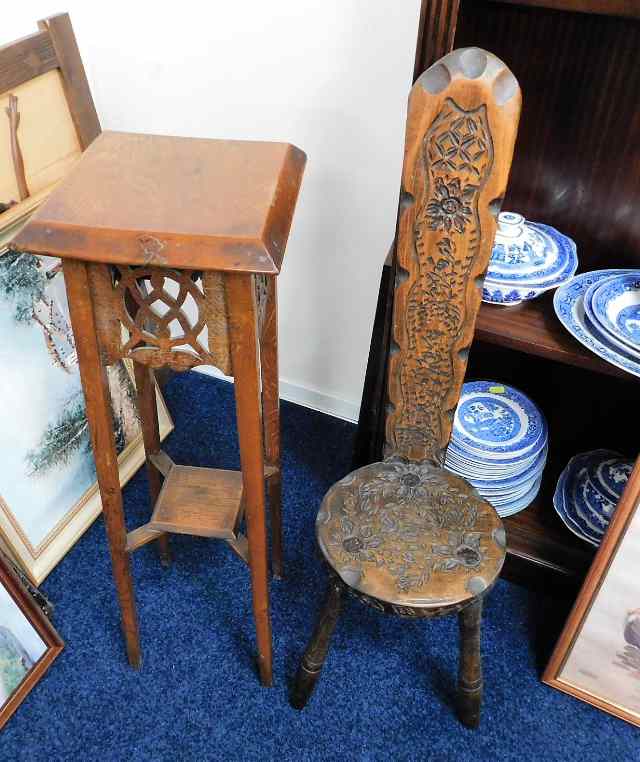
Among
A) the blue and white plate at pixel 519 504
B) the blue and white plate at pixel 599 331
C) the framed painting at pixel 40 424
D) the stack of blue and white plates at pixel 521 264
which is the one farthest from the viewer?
the blue and white plate at pixel 519 504

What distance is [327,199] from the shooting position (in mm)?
1496

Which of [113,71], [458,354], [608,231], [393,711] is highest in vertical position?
[113,71]

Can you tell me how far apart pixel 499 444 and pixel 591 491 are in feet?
0.76

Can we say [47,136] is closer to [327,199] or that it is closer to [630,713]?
[327,199]

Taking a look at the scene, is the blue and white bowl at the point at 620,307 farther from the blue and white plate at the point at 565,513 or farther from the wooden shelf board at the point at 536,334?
the blue and white plate at the point at 565,513

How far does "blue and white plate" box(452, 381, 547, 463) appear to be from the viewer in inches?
53.6

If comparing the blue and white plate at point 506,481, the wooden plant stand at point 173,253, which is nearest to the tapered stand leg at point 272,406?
the wooden plant stand at point 173,253

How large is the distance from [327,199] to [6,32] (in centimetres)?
76

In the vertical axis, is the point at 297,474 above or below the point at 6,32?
below

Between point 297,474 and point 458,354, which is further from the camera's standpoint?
point 297,474

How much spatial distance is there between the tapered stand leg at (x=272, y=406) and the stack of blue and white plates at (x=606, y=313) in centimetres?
46

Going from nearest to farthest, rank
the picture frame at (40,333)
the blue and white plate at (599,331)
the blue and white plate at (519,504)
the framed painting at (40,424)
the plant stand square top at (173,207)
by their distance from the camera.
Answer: the plant stand square top at (173,207)
the blue and white plate at (599,331)
the picture frame at (40,333)
the framed painting at (40,424)
the blue and white plate at (519,504)

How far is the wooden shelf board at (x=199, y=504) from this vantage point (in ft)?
3.87

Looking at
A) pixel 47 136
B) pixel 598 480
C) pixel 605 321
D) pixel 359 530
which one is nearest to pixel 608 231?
pixel 605 321
